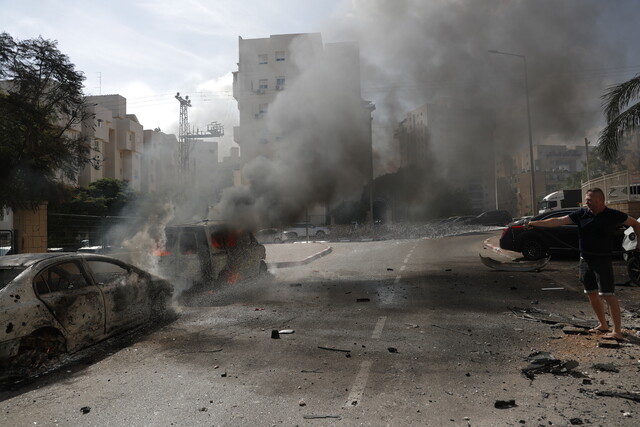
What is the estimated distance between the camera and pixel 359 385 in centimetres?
389

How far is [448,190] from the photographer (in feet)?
94.1

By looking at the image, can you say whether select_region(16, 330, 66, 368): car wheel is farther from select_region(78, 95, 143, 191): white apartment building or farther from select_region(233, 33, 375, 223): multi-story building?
select_region(78, 95, 143, 191): white apartment building

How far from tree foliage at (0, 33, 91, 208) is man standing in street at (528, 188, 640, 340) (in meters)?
11.7

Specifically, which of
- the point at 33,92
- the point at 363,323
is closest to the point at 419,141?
the point at 33,92

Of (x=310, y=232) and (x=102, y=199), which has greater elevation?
(x=102, y=199)

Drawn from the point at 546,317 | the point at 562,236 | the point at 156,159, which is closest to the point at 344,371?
the point at 546,317

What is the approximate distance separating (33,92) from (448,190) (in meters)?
22.6

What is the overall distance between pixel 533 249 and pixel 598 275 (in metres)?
8.12

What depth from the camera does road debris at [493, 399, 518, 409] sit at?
338cm

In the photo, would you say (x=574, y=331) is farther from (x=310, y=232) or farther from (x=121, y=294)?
(x=310, y=232)

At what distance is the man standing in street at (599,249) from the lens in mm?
5059

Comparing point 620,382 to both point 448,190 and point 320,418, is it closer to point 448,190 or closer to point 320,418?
point 320,418

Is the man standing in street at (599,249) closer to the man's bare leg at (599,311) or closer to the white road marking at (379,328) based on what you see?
the man's bare leg at (599,311)

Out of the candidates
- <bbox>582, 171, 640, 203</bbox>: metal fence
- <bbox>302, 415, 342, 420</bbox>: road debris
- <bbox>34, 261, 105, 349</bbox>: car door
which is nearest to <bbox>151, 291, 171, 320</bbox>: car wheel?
<bbox>34, 261, 105, 349</bbox>: car door
